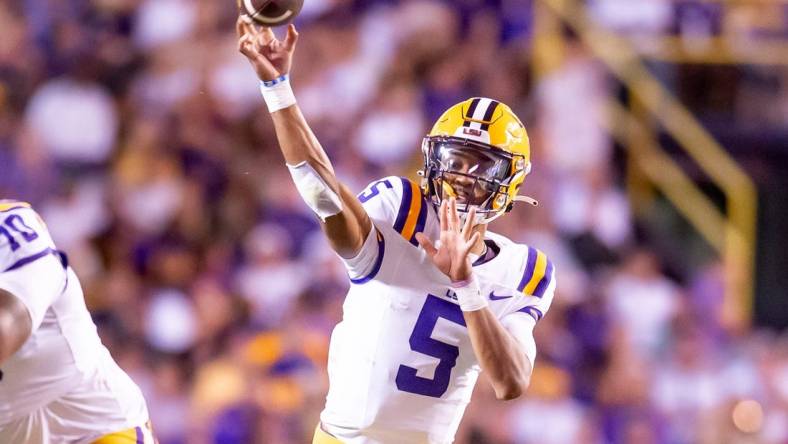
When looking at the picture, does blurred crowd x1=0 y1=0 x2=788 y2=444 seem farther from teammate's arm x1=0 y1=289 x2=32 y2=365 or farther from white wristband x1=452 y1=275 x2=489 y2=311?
teammate's arm x1=0 y1=289 x2=32 y2=365

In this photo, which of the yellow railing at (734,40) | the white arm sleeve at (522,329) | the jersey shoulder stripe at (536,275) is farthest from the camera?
the yellow railing at (734,40)

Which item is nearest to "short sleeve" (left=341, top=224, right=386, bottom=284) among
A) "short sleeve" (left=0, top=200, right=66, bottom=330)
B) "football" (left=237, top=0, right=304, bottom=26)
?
"football" (left=237, top=0, right=304, bottom=26)

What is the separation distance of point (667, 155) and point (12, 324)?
9012mm

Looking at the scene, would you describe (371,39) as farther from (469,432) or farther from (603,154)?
(469,432)

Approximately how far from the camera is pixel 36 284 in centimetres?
379

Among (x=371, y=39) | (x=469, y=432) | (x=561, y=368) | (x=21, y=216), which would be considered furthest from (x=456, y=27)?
(x=21, y=216)

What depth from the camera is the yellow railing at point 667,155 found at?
1112 centimetres

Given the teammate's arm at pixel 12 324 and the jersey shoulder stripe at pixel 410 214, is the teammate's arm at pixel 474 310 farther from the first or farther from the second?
the teammate's arm at pixel 12 324

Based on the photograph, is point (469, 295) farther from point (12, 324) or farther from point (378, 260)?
point (12, 324)

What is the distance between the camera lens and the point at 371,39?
400 inches

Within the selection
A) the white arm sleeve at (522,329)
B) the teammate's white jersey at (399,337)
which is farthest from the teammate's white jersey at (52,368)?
the white arm sleeve at (522,329)

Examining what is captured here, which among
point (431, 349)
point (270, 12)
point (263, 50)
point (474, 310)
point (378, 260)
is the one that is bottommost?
point (431, 349)

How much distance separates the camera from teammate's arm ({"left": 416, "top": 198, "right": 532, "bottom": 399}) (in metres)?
4.29

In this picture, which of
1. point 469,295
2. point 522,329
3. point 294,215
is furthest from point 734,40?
point 469,295
